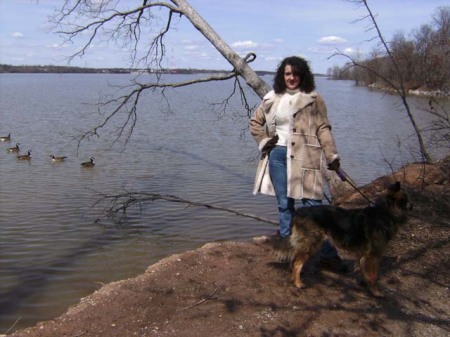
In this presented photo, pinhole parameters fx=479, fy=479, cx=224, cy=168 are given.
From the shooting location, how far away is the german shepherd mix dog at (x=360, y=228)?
5047 millimetres

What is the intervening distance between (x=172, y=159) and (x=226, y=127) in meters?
7.91

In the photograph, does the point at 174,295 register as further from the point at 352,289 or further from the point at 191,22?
the point at 191,22

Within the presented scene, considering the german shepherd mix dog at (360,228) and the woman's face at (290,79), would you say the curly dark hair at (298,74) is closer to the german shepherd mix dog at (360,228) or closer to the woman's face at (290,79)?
the woman's face at (290,79)

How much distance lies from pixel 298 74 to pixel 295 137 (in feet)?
2.25

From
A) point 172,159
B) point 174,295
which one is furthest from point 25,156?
point 174,295

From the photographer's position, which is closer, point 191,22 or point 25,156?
point 191,22

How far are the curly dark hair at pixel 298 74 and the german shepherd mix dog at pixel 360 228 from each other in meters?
Answer: 1.34

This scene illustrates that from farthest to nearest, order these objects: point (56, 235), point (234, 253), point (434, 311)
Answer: point (56, 235) → point (234, 253) → point (434, 311)

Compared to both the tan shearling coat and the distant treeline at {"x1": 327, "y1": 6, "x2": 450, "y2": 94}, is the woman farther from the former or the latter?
the distant treeline at {"x1": 327, "y1": 6, "x2": 450, "y2": 94}

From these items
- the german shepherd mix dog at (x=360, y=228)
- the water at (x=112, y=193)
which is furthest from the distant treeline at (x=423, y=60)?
the german shepherd mix dog at (x=360, y=228)

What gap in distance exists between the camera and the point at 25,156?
16.1 m

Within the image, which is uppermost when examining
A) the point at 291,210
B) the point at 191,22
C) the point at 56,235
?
the point at 191,22

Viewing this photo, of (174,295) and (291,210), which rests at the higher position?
(291,210)

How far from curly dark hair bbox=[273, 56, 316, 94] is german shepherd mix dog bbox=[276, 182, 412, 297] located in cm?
134
